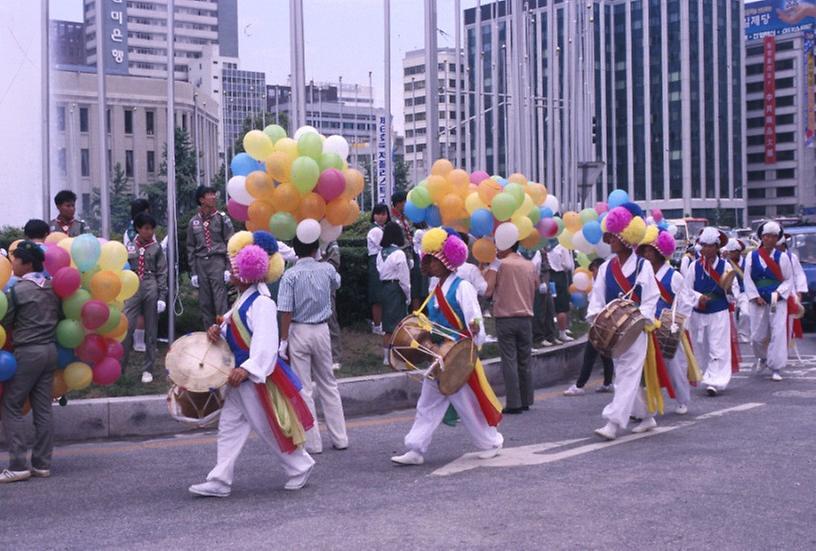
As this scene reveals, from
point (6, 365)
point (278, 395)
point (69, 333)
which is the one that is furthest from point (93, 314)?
point (278, 395)

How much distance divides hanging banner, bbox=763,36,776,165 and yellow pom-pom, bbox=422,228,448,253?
121m

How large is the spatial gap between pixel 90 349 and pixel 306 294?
1.72 m

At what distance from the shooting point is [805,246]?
70.4ft

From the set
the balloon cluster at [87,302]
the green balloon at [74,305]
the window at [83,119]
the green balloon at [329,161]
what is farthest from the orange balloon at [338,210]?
the window at [83,119]

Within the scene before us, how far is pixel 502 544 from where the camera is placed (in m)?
5.80

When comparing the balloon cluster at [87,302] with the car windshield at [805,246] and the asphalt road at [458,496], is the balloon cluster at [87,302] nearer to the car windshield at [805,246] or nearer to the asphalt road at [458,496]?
the asphalt road at [458,496]

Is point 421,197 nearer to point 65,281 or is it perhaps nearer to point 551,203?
point 551,203

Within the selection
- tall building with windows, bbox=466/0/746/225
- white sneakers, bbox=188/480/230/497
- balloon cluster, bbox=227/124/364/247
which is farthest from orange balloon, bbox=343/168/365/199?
tall building with windows, bbox=466/0/746/225

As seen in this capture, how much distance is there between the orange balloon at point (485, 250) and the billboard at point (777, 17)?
118m

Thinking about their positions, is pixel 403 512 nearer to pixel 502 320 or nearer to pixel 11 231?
pixel 502 320

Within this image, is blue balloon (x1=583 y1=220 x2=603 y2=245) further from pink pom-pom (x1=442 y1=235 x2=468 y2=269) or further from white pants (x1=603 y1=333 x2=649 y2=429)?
pink pom-pom (x1=442 y1=235 x2=468 y2=269)

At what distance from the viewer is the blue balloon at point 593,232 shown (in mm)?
11305

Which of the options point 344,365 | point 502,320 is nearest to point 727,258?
point 502,320

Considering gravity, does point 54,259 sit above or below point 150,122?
below
